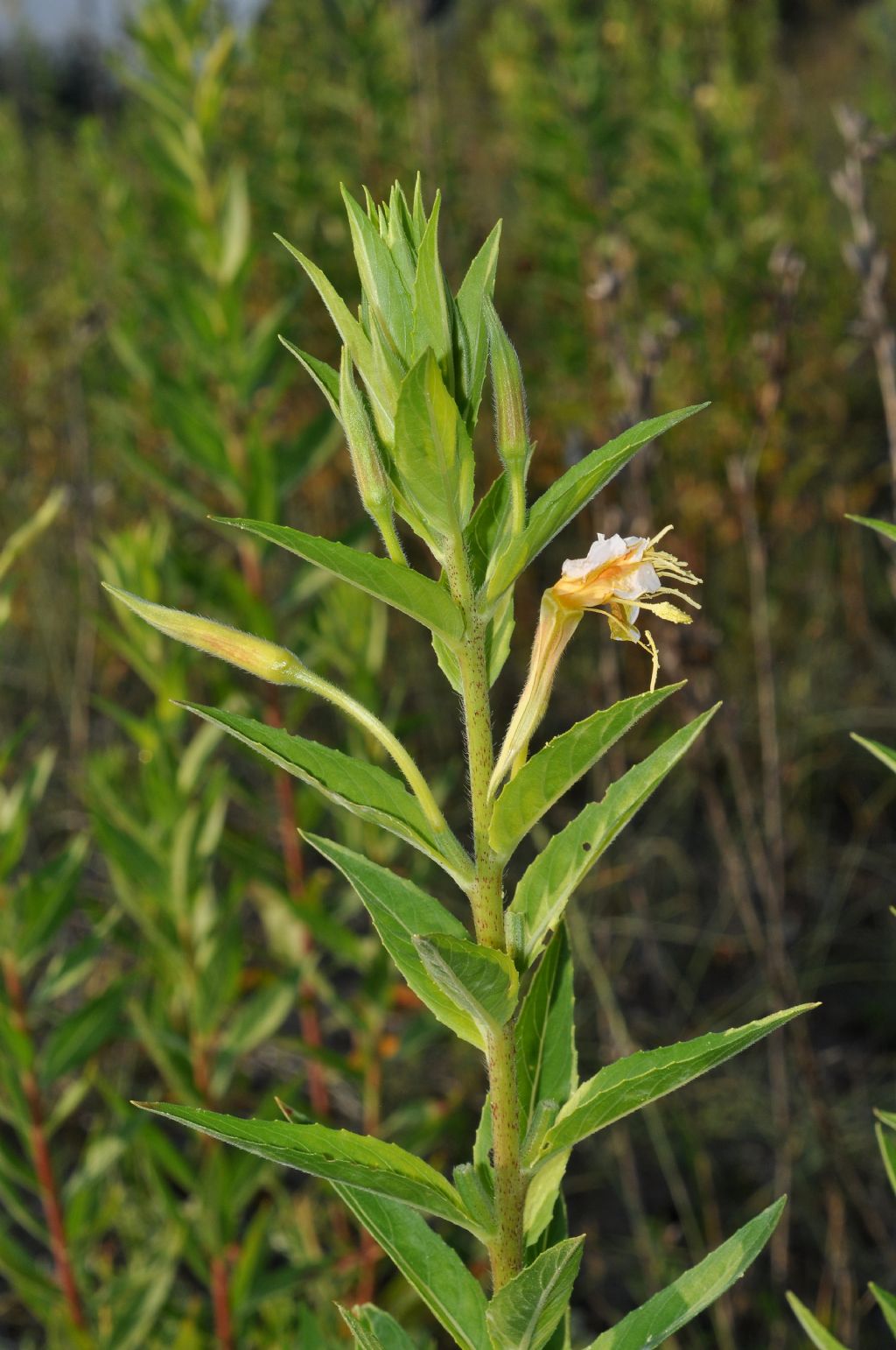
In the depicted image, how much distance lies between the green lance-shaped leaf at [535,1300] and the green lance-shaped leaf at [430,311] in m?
0.49

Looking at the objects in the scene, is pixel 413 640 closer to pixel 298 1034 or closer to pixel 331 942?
pixel 298 1034

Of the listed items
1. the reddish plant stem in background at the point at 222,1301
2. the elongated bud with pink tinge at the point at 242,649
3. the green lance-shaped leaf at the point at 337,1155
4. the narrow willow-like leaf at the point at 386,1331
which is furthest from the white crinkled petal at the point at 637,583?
the reddish plant stem in background at the point at 222,1301

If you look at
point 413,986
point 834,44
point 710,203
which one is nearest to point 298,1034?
→ point 413,986

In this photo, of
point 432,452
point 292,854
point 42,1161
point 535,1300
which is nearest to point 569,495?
point 432,452

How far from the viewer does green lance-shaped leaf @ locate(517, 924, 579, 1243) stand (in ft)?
2.64

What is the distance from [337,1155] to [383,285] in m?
0.50

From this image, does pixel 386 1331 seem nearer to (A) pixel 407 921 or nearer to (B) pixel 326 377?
(A) pixel 407 921

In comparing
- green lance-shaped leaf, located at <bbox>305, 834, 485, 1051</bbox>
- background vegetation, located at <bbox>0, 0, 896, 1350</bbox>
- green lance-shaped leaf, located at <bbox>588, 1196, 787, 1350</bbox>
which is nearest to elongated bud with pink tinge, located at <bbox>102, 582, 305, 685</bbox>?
green lance-shaped leaf, located at <bbox>305, 834, 485, 1051</bbox>

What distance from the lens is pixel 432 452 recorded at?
688 millimetres

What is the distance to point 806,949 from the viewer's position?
10.6 ft

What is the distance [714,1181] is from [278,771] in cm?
140

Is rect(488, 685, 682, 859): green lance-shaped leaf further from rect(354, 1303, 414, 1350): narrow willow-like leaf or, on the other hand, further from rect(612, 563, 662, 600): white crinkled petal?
rect(354, 1303, 414, 1350): narrow willow-like leaf

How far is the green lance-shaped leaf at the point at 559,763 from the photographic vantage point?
26.5 inches

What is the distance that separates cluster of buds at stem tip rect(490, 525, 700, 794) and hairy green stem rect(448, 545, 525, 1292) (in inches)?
0.8
